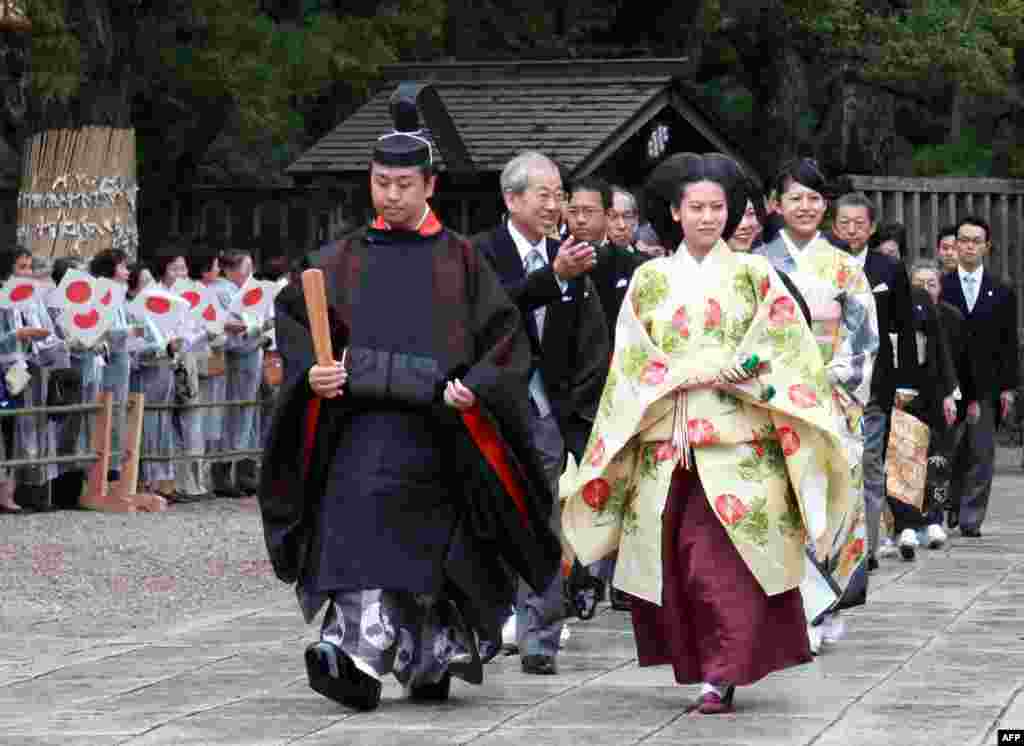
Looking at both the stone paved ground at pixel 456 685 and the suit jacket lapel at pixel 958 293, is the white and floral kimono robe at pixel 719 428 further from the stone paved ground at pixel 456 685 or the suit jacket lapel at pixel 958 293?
the suit jacket lapel at pixel 958 293

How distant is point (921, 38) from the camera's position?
2036 cm

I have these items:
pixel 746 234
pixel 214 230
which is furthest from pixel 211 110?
pixel 746 234

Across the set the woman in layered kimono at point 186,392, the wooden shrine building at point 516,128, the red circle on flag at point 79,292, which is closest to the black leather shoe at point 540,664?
the red circle on flag at point 79,292

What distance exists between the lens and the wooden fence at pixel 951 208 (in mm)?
19031

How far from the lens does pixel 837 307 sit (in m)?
9.31

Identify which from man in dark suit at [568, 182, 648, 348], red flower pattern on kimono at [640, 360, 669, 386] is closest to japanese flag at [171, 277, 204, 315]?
man in dark suit at [568, 182, 648, 348]

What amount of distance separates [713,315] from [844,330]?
1.96 meters

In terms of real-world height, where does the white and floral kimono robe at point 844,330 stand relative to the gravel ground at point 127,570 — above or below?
above

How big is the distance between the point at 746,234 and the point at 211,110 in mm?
11362

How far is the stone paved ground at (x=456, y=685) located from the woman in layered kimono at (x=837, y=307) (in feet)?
1.06

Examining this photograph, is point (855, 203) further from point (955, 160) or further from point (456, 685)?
point (955, 160)

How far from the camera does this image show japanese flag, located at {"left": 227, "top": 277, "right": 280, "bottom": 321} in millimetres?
16500

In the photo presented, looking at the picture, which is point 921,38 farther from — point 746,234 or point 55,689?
point 55,689

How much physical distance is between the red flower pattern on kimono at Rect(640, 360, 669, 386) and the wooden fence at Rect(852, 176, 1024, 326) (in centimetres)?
1092
